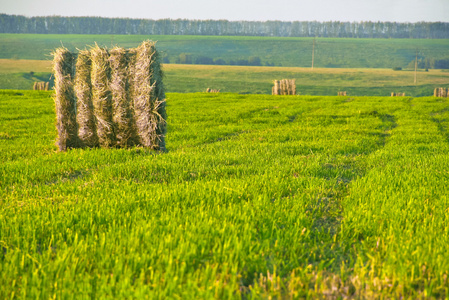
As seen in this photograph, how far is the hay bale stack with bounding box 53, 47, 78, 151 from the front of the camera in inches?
376

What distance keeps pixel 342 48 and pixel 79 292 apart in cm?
16909

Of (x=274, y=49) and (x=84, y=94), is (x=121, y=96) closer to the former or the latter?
(x=84, y=94)

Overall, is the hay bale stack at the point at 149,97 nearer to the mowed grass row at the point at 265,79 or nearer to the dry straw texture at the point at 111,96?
the dry straw texture at the point at 111,96

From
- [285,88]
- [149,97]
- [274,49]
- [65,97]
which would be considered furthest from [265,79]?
[65,97]

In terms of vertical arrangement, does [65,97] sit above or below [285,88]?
below

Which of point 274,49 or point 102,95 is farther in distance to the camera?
point 274,49

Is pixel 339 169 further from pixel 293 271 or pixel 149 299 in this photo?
pixel 149 299

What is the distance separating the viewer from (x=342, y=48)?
15825 centimetres

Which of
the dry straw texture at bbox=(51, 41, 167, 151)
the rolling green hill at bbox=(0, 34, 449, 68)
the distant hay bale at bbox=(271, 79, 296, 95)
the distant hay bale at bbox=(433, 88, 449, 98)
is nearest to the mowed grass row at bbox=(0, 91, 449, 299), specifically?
the dry straw texture at bbox=(51, 41, 167, 151)

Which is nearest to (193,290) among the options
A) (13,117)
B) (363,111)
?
(13,117)

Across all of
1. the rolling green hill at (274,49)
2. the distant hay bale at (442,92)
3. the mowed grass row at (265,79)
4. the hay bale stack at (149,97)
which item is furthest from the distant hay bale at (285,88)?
the rolling green hill at (274,49)

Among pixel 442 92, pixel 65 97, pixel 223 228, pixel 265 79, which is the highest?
pixel 265 79

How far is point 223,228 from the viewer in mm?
3639

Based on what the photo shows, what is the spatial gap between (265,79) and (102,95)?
91.4m
